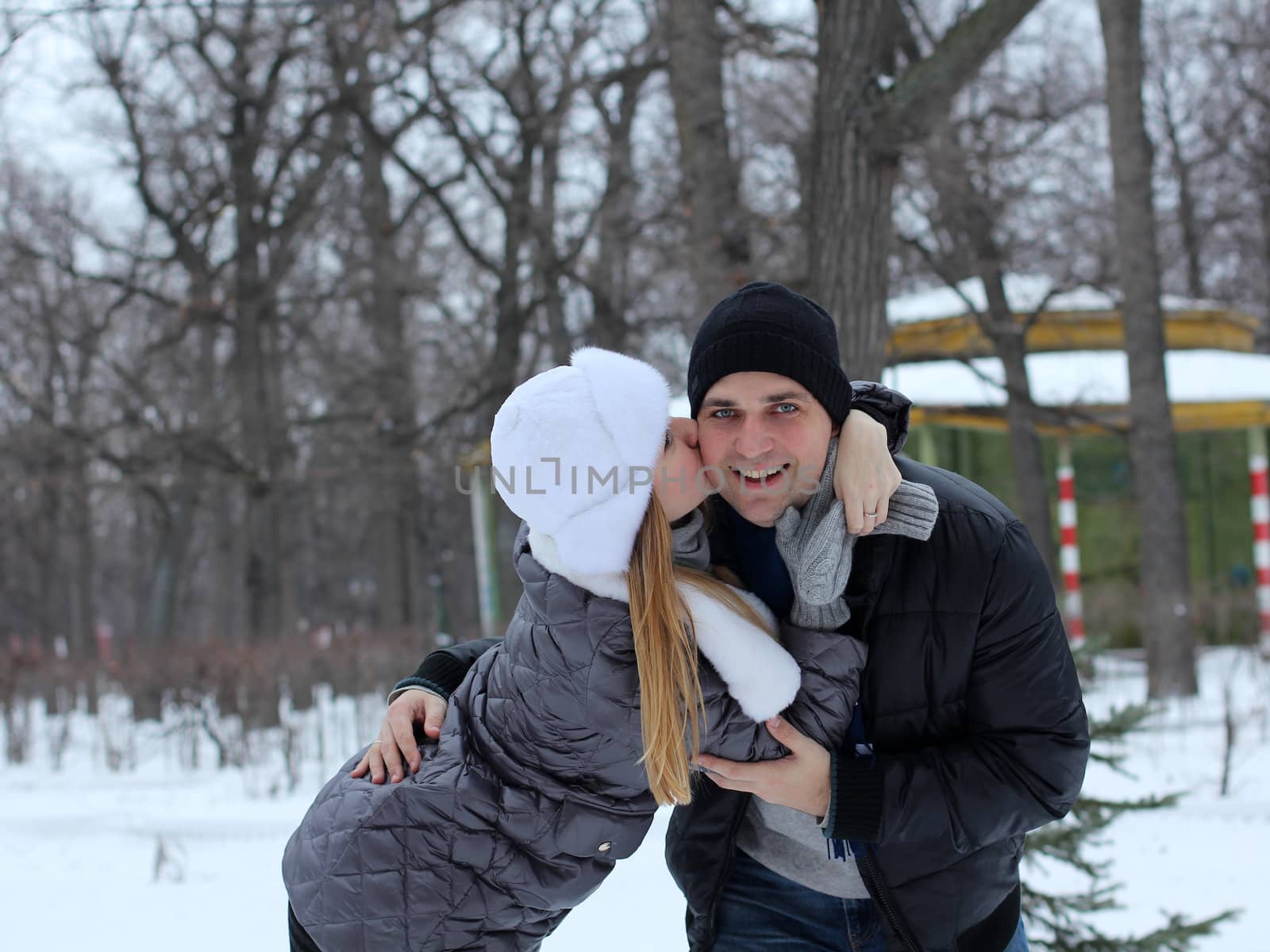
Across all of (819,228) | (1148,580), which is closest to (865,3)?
(819,228)

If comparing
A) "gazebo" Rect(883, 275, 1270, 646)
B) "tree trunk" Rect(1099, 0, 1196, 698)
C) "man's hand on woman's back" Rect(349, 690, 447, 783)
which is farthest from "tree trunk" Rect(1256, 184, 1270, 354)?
"man's hand on woman's back" Rect(349, 690, 447, 783)

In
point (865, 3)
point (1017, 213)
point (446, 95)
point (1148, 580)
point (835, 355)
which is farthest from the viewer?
point (1017, 213)

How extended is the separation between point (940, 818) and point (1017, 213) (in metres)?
16.4

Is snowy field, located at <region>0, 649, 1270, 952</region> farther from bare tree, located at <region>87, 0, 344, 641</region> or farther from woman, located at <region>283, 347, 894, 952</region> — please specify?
bare tree, located at <region>87, 0, 344, 641</region>

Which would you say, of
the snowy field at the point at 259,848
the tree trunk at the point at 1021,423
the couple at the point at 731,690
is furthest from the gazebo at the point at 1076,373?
the couple at the point at 731,690

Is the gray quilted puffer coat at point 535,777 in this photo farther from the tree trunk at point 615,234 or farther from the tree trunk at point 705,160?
the tree trunk at point 615,234

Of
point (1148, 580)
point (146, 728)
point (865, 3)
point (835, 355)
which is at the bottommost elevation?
point (146, 728)

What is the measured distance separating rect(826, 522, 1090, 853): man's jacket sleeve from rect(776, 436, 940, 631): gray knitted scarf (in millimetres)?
172

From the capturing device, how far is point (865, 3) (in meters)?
4.93

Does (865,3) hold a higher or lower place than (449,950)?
higher

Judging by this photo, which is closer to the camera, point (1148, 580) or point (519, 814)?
point (519, 814)

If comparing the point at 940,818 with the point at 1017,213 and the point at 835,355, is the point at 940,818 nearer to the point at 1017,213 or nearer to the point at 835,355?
the point at 835,355

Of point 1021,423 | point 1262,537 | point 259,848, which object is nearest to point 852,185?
point 259,848

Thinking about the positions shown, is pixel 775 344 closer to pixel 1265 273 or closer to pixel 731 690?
pixel 731 690
